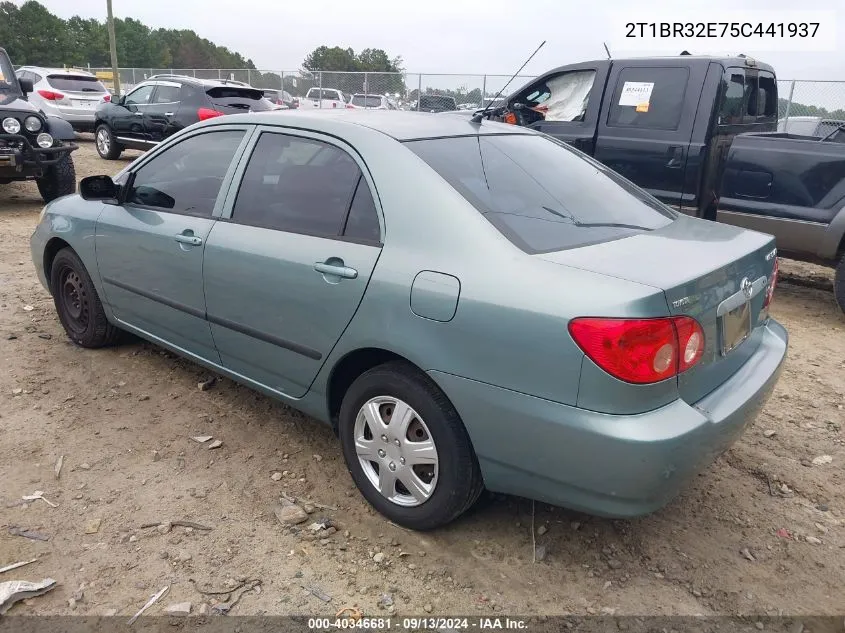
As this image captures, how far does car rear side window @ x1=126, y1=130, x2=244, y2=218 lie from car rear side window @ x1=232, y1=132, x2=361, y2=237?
0.23 metres

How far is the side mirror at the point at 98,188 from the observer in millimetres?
3854

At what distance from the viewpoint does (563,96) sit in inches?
271

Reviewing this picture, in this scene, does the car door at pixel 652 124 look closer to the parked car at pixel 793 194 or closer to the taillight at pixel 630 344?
the parked car at pixel 793 194

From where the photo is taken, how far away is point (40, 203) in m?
9.77

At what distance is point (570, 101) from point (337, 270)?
4.87 metres

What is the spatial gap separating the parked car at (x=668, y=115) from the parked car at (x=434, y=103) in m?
10.0

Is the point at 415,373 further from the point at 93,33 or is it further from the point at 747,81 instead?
the point at 93,33

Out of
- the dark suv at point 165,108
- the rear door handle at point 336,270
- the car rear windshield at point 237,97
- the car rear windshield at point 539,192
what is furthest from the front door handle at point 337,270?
the car rear windshield at point 237,97

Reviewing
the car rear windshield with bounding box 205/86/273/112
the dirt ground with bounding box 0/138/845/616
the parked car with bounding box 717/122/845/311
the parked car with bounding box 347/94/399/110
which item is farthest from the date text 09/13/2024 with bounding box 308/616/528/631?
the parked car with bounding box 347/94/399/110

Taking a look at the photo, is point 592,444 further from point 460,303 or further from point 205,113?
point 205,113

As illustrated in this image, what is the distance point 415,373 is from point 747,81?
5319 mm

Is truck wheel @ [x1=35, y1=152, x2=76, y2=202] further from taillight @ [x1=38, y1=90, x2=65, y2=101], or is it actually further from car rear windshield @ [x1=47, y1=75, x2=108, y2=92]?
car rear windshield @ [x1=47, y1=75, x2=108, y2=92]

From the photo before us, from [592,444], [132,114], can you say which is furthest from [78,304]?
[132,114]

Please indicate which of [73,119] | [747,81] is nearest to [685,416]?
[747,81]
